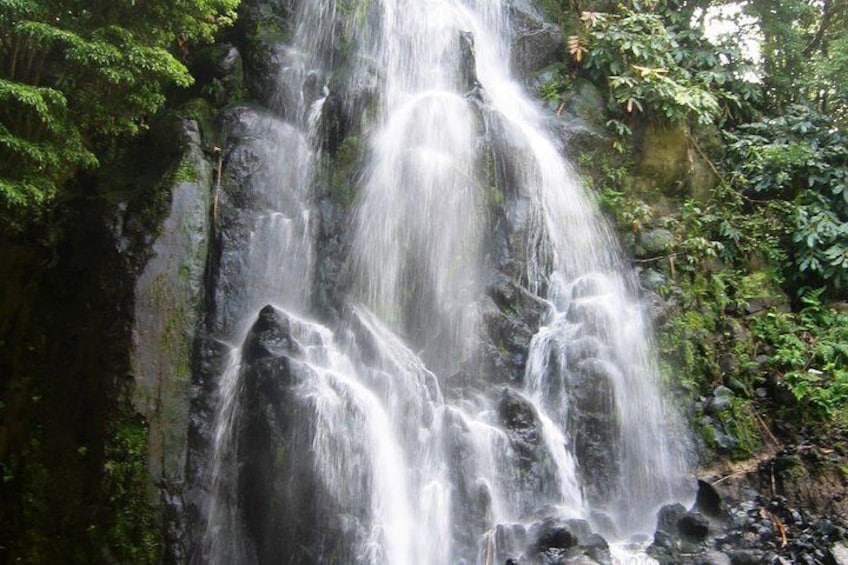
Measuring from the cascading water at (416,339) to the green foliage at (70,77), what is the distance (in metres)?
1.61

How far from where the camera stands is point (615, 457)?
298 inches

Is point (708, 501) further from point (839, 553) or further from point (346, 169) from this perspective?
point (346, 169)

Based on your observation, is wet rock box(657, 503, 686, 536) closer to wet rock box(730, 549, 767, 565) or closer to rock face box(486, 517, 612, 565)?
wet rock box(730, 549, 767, 565)

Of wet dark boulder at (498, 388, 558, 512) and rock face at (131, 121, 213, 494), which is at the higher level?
rock face at (131, 121, 213, 494)

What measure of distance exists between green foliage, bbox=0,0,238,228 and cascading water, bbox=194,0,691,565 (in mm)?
1613

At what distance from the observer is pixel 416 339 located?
7719mm

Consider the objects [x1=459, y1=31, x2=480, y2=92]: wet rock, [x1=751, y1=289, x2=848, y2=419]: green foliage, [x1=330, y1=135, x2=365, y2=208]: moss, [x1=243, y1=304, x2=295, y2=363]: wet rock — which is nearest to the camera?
[x1=243, y1=304, x2=295, y2=363]: wet rock

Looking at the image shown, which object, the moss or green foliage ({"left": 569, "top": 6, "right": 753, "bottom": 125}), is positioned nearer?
the moss

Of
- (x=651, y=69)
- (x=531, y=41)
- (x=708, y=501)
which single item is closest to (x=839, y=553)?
(x=708, y=501)

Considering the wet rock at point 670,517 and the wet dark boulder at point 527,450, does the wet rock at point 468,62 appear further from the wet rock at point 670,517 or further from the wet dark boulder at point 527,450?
the wet rock at point 670,517

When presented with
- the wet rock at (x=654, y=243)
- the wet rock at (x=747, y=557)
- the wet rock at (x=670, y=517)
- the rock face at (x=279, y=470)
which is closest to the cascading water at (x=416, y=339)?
the rock face at (x=279, y=470)

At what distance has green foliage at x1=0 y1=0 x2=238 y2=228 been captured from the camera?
18.9ft

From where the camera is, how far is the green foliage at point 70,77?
5.77m

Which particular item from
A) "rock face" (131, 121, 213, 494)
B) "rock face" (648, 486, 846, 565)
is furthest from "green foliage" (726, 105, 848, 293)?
"rock face" (131, 121, 213, 494)
